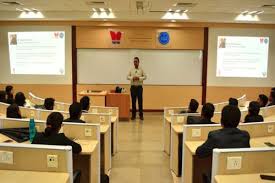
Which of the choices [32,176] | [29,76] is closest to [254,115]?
[32,176]

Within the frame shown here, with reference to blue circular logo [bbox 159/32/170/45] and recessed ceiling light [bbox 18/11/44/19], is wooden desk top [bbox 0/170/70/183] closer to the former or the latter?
recessed ceiling light [bbox 18/11/44/19]

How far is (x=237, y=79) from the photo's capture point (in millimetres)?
9703

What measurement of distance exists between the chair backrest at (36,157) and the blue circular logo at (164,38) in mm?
7395

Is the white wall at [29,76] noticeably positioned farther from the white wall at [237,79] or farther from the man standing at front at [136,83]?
the white wall at [237,79]

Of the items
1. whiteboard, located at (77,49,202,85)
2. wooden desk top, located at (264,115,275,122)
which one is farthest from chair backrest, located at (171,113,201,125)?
whiteboard, located at (77,49,202,85)

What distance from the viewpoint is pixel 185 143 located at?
11.7ft

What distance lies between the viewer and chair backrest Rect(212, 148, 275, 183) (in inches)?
94.1

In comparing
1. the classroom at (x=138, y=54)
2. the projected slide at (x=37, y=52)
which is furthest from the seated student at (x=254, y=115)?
the projected slide at (x=37, y=52)

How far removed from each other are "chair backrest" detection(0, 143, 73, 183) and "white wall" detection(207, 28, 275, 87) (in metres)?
7.75

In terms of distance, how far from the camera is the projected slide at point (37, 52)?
31.3 ft

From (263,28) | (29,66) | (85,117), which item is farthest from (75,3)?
(263,28)

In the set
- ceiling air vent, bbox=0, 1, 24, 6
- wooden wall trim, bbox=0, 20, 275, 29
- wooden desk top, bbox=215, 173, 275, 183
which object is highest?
ceiling air vent, bbox=0, 1, 24, 6

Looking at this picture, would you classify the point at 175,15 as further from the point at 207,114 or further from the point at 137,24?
the point at 207,114

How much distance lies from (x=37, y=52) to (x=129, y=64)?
288 centimetres
